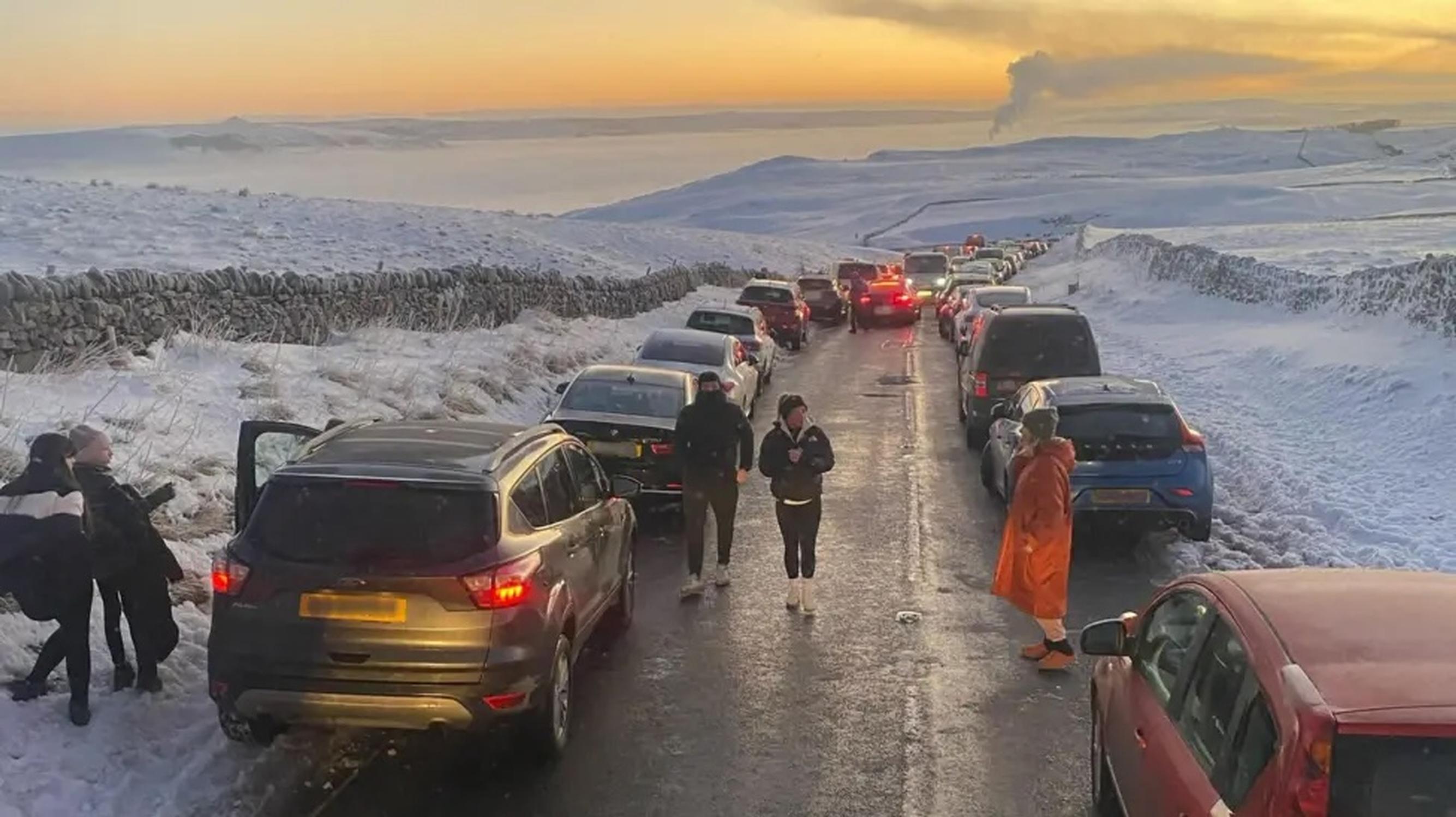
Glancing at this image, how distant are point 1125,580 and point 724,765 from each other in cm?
526

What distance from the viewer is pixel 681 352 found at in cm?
1912

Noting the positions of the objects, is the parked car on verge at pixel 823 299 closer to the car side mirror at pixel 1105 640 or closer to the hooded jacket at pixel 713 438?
the hooded jacket at pixel 713 438

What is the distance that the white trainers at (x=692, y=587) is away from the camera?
10664mm

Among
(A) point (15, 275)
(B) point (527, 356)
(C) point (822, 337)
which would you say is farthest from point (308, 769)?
(C) point (822, 337)

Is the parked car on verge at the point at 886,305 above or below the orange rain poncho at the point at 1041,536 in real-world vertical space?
below

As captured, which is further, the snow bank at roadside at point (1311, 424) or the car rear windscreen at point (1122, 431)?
the snow bank at roadside at point (1311, 424)

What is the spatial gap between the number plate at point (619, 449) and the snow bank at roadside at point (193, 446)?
3273mm

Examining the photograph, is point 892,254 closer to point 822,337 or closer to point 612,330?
point 822,337

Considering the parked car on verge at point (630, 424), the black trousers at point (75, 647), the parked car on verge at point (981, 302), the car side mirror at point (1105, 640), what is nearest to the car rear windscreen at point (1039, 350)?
the parked car on verge at point (630, 424)

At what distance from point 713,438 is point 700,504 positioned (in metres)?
0.53

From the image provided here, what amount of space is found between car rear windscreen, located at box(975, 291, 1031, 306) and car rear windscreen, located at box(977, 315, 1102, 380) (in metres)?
11.9

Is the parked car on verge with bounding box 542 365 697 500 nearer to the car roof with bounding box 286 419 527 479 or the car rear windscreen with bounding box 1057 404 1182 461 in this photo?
the car rear windscreen with bounding box 1057 404 1182 461

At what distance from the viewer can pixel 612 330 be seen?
30.4m

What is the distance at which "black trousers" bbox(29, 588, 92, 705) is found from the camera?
710 cm
